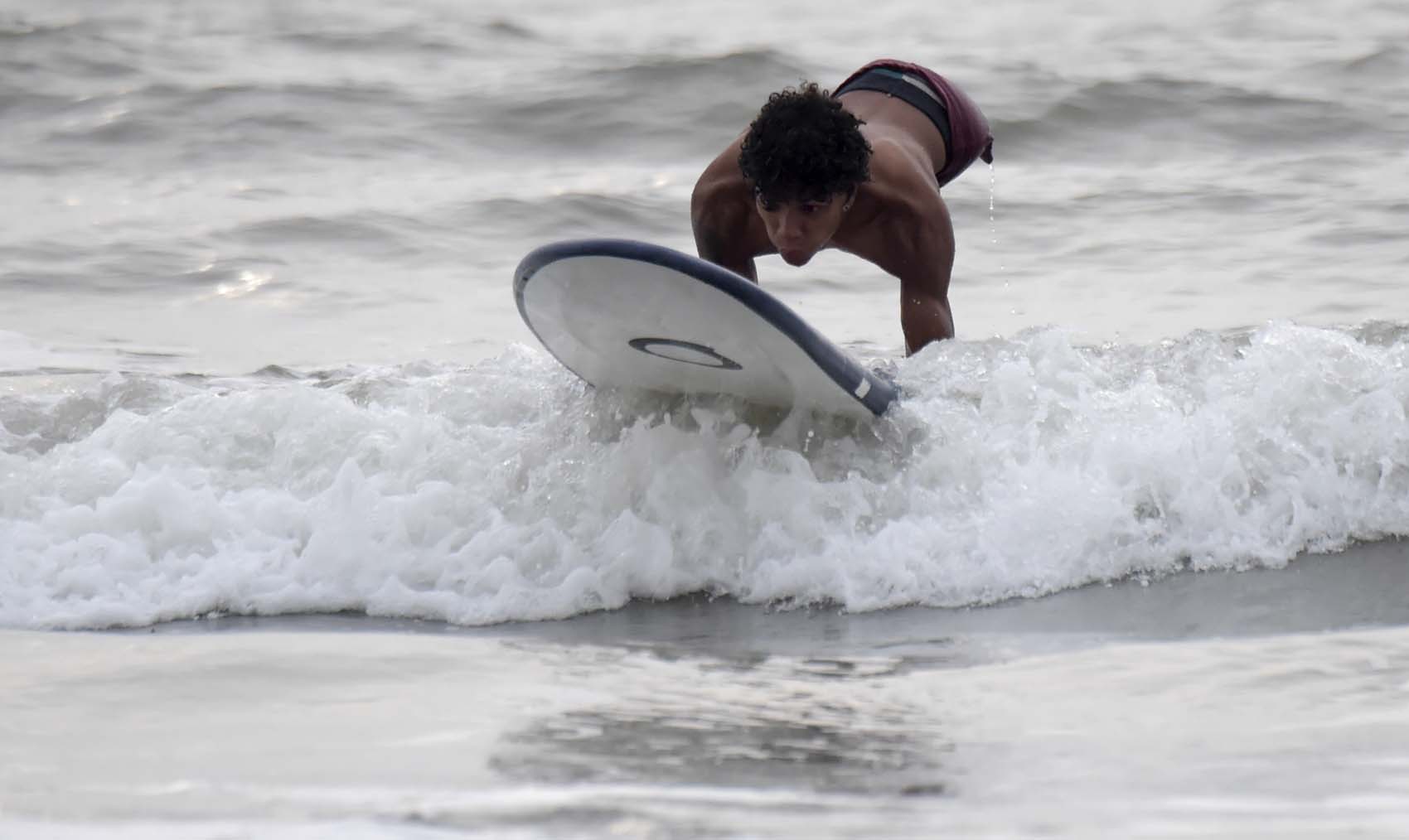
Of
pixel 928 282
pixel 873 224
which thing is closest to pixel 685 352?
pixel 873 224

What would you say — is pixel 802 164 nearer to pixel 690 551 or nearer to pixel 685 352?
pixel 685 352

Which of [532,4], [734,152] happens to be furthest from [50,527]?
[532,4]

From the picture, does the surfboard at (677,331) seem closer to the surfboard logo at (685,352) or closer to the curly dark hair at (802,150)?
the surfboard logo at (685,352)

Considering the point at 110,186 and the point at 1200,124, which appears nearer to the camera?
the point at 110,186

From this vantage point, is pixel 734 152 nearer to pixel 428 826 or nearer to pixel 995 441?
pixel 995 441

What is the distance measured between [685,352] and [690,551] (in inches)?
18.1

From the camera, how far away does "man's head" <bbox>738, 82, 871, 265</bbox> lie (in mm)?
Result: 3562

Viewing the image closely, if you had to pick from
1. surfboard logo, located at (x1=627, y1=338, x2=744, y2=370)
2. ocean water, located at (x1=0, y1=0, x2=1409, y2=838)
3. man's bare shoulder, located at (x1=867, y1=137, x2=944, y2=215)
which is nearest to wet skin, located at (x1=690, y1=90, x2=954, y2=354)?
man's bare shoulder, located at (x1=867, y1=137, x2=944, y2=215)

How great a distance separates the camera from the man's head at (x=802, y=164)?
3562mm

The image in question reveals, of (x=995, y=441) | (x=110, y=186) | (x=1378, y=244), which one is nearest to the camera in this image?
(x=995, y=441)

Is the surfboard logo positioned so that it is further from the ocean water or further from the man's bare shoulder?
the man's bare shoulder

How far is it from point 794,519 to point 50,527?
1.68 metres

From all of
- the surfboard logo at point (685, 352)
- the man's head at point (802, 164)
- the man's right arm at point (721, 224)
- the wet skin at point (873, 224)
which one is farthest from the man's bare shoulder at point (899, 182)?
the surfboard logo at point (685, 352)

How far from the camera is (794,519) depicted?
345 centimetres
